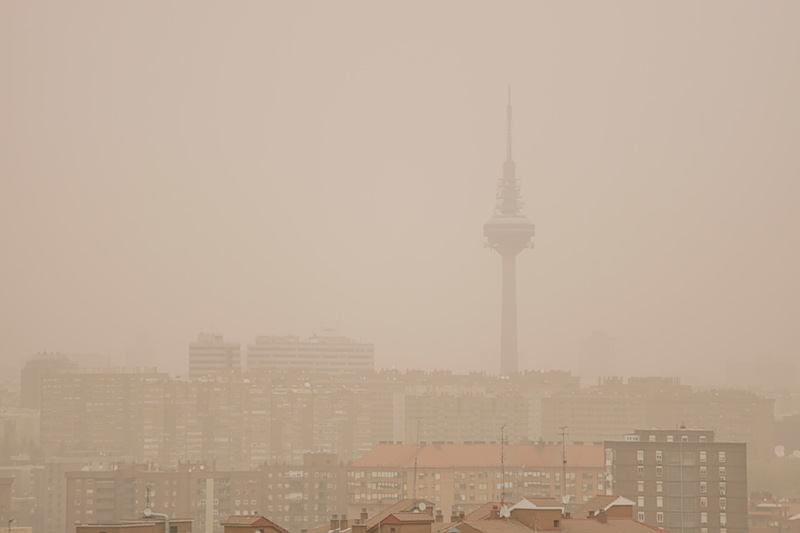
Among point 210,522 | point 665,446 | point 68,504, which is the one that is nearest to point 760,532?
point 665,446

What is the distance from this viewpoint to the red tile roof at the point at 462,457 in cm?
14838

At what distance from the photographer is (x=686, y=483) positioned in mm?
93500

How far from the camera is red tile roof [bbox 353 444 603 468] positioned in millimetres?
148375

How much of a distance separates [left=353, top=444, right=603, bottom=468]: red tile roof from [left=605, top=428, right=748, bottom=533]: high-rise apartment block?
165 feet

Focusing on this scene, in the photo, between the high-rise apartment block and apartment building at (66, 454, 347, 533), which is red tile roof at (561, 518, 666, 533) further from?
apartment building at (66, 454, 347, 533)

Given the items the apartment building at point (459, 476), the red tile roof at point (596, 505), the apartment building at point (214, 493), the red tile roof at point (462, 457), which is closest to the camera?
the red tile roof at point (596, 505)

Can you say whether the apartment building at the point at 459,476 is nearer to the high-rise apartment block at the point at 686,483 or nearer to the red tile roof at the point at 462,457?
the red tile roof at the point at 462,457

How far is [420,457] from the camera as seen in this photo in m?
150

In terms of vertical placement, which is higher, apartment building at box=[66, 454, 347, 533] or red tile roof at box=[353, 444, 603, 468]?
red tile roof at box=[353, 444, 603, 468]

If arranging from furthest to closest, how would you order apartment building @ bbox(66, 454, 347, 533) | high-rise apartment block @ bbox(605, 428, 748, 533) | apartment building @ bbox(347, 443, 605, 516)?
apartment building @ bbox(66, 454, 347, 533), apartment building @ bbox(347, 443, 605, 516), high-rise apartment block @ bbox(605, 428, 748, 533)

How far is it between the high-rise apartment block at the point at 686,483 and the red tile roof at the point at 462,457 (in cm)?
5026

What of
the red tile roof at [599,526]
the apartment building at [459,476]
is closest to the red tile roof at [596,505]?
the red tile roof at [599,526]

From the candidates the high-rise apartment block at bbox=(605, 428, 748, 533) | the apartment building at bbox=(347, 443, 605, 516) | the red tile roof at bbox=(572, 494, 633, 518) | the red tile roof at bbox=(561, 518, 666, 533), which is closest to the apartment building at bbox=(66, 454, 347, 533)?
the apartment building at bbox=(347, 443, 605, 516)

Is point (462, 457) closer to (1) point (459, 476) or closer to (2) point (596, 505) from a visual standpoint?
(1) point (459, 476)
